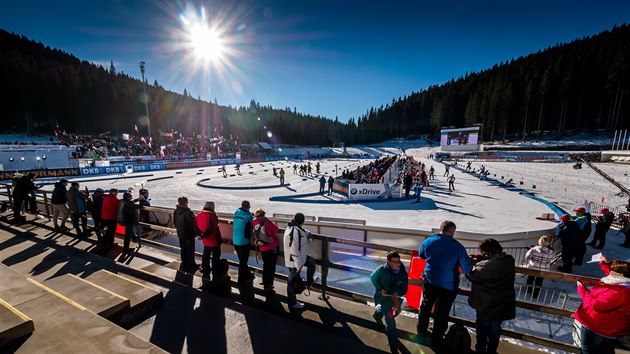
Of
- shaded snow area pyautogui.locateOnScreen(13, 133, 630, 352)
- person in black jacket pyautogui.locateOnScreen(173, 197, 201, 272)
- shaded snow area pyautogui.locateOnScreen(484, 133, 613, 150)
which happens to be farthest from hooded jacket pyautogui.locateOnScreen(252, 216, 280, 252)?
shaded snow area pyautogui.locateOnScreen(484, 133, 613, 150)

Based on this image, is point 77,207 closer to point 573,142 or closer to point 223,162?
point 223,162

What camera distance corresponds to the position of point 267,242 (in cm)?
433

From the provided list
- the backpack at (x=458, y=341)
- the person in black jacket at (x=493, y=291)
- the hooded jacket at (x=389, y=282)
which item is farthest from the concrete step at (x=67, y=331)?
the person in black jacket at (x=493, y=291)

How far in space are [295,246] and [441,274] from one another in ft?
6.86

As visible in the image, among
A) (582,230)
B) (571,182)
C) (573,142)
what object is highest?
(573,142)

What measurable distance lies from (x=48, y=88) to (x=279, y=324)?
312 feet

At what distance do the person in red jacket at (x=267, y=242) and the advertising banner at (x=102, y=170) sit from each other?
3769 centimetres

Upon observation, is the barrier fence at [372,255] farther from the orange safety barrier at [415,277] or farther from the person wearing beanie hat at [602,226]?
the person wearing beanie hat at [602,226]

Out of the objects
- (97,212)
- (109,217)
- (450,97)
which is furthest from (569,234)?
(450,97)

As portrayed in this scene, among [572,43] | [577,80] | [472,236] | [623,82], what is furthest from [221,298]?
[572,43]

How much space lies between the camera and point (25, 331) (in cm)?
262

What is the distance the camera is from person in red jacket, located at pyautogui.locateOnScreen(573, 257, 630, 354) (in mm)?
2500

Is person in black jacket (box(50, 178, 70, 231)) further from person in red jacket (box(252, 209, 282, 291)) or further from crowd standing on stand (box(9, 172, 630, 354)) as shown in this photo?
person in red jacket (box(252, 209, 282, 291))

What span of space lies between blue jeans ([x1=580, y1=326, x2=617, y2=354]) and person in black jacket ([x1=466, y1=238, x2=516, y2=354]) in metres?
0.64
